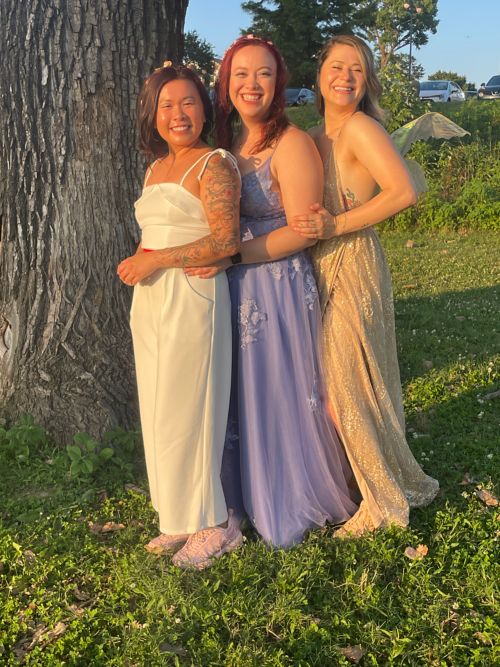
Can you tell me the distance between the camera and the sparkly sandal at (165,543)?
3.01m

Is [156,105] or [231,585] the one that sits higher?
[156,105]

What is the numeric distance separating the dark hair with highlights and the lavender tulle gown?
339 millimetres

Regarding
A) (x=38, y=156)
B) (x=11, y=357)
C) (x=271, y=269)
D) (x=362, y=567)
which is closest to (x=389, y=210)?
(x=271, y=269)

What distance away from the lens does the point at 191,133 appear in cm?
267

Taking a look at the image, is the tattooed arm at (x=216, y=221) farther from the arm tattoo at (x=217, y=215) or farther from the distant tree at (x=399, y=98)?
the distant tree at (x=399, y=98)

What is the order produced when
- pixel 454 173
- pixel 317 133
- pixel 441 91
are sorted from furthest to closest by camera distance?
pixel 441 91, pixel 454 173, pixel 317 133

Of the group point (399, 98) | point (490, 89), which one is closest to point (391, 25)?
point (490, 89)

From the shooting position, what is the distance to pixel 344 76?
272 centimetres

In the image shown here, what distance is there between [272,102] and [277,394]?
120cm

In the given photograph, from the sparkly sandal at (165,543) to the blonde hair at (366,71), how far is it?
2.03m

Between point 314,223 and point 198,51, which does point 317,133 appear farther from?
point 198,51

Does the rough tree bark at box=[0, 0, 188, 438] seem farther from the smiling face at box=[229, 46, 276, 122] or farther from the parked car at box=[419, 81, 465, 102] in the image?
the parked car at box=[419, 81, 465, 102]

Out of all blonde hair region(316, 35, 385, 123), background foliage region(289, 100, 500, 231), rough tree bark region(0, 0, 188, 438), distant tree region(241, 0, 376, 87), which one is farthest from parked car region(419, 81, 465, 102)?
blonde hair region(316, 35, 385, 123)

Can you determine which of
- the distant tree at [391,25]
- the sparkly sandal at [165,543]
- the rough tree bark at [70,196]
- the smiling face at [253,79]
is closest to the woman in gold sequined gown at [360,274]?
the smiling face at [253,79]
